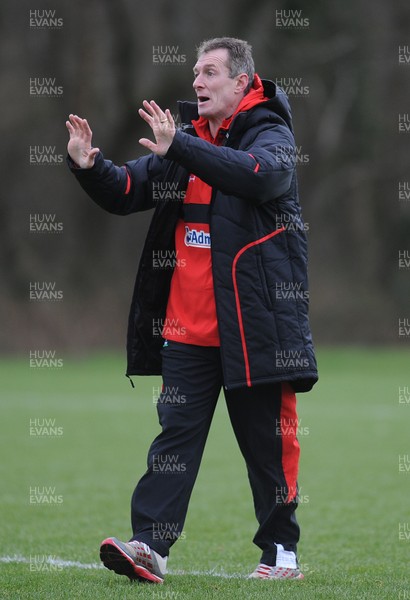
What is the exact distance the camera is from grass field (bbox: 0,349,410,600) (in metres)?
5.26

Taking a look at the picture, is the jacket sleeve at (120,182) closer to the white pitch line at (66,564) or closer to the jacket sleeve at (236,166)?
the jacket sleeve at (236,166)

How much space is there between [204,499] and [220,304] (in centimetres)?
393

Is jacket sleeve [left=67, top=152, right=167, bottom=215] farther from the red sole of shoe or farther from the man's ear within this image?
the red sole of shoe

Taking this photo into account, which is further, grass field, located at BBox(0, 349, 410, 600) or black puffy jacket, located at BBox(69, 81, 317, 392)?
grass field, located at BBox(0, 349, 410, 600)

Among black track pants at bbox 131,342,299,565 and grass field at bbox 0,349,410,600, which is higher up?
black track pants at bbox 131,342,299,565

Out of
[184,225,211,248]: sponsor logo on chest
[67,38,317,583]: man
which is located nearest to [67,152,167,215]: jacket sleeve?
[67,38,317,583]: man

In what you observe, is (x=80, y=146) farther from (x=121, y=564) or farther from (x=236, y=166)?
(x=121, y=564)

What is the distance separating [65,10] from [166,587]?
2414 centimetres

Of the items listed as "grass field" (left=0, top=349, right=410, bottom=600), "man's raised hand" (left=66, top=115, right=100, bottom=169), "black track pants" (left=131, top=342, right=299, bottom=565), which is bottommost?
"grass field" (left=0, top=349, right=410, bottom=600)

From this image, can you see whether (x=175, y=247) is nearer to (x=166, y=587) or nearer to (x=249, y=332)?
(x=249, y=332)

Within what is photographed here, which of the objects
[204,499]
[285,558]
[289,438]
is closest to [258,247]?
[289,438]

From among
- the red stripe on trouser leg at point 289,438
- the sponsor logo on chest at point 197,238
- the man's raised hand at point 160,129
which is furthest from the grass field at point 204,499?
the man's raised hand at point 160,129

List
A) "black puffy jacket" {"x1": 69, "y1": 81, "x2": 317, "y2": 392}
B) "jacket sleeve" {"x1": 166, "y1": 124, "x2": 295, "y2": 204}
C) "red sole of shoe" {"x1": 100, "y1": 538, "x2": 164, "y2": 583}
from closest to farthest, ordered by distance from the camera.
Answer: "jacket sleeve" {"x1": 166, "y1": 124, "x2": 295, "y2": 204}, "red sole of shoe" {"x1": 100, "y1": 538, "x2": 164, "y2": 583}, "black puffy jacket" {"x1": 69, "y1": 81, "x2": 317, "y2": 392}

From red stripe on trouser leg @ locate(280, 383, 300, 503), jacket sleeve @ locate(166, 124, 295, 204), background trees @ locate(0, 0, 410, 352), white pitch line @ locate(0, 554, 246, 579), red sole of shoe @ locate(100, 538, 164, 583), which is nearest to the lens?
jacket sleeve @ locate(166, 124, 295, 204)
